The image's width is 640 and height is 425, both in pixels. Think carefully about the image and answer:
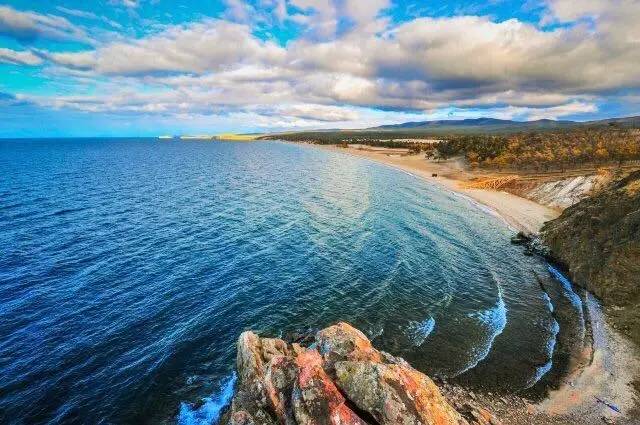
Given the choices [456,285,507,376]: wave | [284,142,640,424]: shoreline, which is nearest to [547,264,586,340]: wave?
[284,142,640,424]: shoreline

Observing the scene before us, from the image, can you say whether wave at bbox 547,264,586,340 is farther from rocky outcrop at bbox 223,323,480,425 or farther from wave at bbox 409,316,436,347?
rocky outcrop at bbox 223,323,480,425

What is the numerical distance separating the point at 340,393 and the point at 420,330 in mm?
18820

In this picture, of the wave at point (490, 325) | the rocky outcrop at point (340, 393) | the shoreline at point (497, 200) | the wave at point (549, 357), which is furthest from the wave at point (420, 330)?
the shoreline at point (497, 200)

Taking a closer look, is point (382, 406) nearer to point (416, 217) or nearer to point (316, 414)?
point (316, 414)

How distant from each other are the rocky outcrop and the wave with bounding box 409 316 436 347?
1191 cm

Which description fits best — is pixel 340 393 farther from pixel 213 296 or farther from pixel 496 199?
pixel 496 199

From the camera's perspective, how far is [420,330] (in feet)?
109

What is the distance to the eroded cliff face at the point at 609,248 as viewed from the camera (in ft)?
120

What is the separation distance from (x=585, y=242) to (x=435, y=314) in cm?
2406

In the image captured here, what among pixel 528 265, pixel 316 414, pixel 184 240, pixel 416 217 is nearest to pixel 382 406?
pixel 316 414

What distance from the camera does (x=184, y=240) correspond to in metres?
54.4

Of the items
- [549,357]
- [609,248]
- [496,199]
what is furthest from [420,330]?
[496,199]

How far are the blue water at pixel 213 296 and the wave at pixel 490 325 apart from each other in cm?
18

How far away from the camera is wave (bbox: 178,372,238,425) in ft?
74.1
